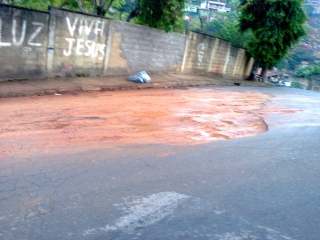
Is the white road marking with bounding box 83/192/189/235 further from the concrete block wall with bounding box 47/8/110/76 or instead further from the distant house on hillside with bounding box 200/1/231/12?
the distant house on hillside with bounding box 200/1/231/12

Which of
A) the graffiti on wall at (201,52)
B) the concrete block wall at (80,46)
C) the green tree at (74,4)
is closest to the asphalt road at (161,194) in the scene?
the concrete block wall at (80,46)

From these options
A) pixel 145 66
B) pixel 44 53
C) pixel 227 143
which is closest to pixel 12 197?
pixel 227 143

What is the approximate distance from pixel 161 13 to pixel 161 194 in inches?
536

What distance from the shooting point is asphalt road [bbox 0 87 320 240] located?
3.62 metres

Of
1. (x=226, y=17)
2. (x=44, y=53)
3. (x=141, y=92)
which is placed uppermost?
(x=226, y=17)

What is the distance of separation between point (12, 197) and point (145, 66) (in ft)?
42.6

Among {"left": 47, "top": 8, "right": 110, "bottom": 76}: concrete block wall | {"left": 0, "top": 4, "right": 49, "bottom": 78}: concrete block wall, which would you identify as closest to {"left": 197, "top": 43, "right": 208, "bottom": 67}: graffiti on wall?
{"left": 47, "top": 8, "right": 110, "bottom": 76}: concrete block wall

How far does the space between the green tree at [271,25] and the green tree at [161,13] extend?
9287 millimetres

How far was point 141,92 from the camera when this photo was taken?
41.5 ft

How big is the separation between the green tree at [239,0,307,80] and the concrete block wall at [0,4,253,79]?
691cm

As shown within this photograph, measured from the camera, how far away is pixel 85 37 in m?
13.1

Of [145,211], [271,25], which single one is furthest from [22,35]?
[271,25]

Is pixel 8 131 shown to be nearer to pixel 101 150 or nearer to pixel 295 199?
pixel 101 150

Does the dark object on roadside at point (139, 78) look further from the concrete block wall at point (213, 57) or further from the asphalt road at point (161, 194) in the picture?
the asphalt road at point (161, 194)
